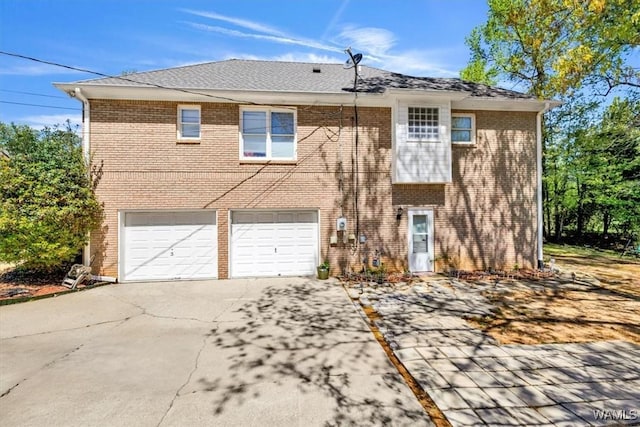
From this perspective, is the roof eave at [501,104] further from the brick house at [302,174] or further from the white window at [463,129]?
the white window at [463,129]

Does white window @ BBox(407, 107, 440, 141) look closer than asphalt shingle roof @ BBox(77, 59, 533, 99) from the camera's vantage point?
No

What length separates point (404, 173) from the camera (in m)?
9.80

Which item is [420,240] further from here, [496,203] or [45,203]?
[45,203]

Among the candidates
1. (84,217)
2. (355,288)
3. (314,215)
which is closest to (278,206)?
(314,215)

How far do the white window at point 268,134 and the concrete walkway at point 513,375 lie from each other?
633 cm

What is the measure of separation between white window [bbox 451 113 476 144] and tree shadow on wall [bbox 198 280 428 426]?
24.8 ft

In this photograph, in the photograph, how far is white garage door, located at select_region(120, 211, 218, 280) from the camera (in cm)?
941

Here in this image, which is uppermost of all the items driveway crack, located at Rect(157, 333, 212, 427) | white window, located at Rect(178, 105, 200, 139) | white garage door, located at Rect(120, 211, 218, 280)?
white window, located at Rect(178, 105, 200, 139)

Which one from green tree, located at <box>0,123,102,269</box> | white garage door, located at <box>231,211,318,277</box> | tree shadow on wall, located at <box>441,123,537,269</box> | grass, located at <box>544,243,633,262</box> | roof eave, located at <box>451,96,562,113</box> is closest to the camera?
green tree, located at <box>0,123,102,269</box>

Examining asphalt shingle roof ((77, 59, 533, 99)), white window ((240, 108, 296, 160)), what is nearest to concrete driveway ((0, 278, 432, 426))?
white window ((240, 108, 296, 160))

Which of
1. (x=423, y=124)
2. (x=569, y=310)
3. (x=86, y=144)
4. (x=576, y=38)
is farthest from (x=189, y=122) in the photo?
(x=569, y=310)

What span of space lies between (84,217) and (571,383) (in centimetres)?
1156

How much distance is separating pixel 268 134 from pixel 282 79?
2.43 meters

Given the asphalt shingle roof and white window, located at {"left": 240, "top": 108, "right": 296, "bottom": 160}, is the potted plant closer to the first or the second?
white window, located at {"left": 240, "top": 108, "right": 296, "bottom": 160}
